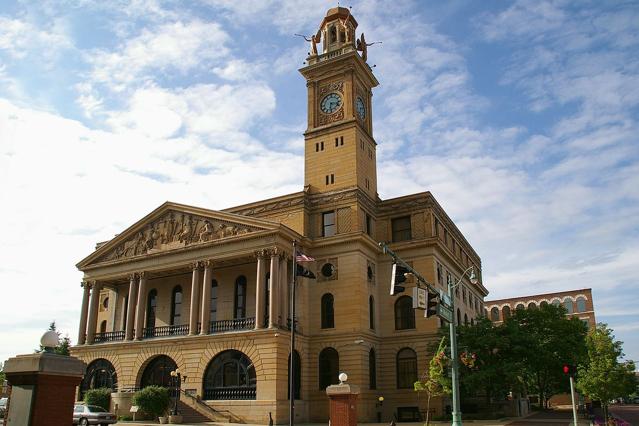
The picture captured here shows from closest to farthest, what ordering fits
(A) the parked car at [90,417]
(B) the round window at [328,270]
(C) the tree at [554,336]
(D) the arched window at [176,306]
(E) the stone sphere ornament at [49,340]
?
1. (E) the stone sphere ornament at [49,340]
2. (A) the parked car at [90,417]
3. (B) the round window at [328,270]
4. (D) the arched window at [176,306]
5. (C) the tree at [554,336]

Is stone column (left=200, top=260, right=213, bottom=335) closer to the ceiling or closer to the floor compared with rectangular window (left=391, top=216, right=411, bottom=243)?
closer to the floor

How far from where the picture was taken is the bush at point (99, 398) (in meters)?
44.7

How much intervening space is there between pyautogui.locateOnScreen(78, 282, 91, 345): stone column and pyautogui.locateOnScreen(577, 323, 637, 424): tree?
4119 cm

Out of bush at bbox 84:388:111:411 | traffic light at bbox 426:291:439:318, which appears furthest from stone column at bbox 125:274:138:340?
traffic light at bbox 426:291:439:318

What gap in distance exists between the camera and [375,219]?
52.9 m

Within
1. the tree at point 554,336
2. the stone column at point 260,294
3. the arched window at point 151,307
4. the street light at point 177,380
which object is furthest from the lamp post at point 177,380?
the tree at point 554,336

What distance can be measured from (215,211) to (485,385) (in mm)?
24758

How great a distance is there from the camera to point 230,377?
43.8 metres

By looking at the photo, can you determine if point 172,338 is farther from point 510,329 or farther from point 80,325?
point 510,329

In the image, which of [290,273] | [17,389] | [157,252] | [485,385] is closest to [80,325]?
[157,252]

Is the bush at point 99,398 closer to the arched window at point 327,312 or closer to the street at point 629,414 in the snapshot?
the arched window at point 327,312

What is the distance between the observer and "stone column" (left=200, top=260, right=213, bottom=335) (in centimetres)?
4572

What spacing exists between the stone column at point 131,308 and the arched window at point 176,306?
342cm

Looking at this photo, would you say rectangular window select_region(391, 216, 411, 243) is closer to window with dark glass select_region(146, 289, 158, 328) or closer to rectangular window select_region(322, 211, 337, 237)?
rectangular window select_region(322, 211, 337, 237)
